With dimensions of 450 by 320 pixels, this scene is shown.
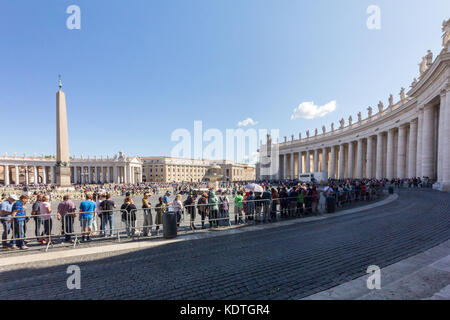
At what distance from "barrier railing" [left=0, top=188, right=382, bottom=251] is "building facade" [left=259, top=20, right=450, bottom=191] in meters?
17.4

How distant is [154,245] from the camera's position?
7203 millimetres

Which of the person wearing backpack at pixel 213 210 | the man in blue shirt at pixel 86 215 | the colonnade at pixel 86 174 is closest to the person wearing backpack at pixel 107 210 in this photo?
the man in blue shirt at pixel 86 215

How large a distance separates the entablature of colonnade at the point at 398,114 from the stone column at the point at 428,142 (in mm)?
1258

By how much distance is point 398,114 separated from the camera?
3189cm

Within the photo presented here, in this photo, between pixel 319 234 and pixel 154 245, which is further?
pixel 319 234

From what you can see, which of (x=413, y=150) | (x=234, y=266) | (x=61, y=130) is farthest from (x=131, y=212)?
(x=413, y=150)

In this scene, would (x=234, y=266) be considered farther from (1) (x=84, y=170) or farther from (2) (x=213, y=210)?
(1) (x=84, y=170)

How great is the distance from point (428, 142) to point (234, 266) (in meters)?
30.7

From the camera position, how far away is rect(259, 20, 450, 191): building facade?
19.9m

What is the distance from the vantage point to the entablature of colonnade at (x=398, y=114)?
2025 cm
